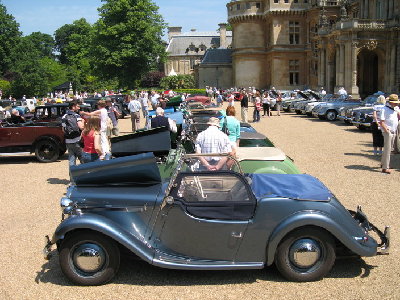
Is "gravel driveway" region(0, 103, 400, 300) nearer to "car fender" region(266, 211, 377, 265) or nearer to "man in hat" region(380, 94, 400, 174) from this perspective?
"car fender" region(266, 211, 377, 265)

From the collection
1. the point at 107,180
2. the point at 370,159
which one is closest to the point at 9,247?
the point at 107,180

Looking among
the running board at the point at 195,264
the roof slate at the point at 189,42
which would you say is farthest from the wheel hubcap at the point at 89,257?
the roof slate at the point at 189,42

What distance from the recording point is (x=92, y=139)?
30.6 feet

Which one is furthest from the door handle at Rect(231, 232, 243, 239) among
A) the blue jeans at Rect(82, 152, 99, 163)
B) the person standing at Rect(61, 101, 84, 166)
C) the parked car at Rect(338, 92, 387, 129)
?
the parked car at Rect(338, 92, 387, 129)

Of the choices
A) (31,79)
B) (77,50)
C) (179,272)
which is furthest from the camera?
(77,50)

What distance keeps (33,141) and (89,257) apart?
31.7 feet

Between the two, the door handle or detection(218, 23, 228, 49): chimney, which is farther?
detection(218, 23, 228, 49): chimney

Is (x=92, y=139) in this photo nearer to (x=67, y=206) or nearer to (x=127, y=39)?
(x=67, y=206)

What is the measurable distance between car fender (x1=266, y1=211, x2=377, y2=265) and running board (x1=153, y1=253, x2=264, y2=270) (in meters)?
0.27

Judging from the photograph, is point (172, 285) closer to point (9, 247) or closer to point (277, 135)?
point (9, 247)

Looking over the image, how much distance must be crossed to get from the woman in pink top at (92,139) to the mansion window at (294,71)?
5017 cm

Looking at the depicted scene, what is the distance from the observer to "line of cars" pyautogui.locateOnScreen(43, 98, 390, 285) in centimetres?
512

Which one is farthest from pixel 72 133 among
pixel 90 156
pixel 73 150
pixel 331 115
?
pixel 331 115

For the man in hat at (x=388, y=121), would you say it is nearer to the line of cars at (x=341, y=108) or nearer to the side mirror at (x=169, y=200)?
the side mirror at (x=169, y=200)
